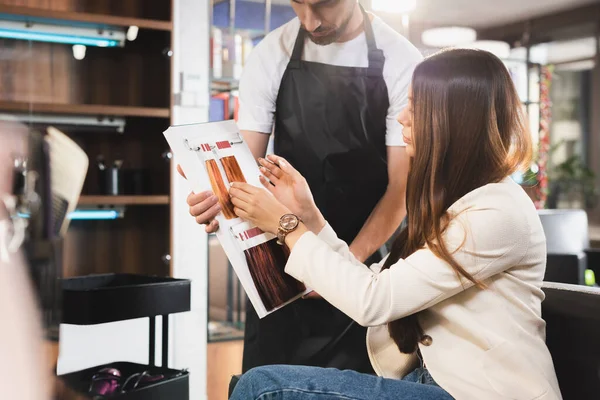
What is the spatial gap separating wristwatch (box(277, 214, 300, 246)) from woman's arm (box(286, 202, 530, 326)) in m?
0.17

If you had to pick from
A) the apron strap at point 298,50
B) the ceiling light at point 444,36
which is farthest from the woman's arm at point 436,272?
the ceiling light at point 444,36

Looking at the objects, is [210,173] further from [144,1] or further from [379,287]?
[144,1]

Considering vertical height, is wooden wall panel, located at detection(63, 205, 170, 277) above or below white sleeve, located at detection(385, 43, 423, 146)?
below

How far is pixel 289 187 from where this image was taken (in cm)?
187

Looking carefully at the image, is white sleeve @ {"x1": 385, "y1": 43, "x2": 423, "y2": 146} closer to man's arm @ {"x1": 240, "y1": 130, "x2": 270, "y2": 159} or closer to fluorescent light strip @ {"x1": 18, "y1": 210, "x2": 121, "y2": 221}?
man's arm @ {"x1": 240, "y1": 130, "x2": 270, "y2": 159}

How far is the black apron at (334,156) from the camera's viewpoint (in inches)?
87.3

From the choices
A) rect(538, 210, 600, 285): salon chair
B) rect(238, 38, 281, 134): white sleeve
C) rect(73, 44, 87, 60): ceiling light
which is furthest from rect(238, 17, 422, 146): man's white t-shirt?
rect(538, 210, 600, 285): salon chair

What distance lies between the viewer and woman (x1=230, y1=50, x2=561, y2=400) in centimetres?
145

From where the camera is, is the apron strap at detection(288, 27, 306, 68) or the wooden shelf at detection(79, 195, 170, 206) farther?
the wooden shelf at detection(79, 195, 170, 206)

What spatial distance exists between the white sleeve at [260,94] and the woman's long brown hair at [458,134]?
75cm

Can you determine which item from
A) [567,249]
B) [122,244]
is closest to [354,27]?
[122,244]

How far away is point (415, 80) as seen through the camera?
5.29 feet

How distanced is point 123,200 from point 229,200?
1.44 meters

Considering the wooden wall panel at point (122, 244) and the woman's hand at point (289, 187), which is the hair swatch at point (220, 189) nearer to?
the woman's hand at point (289, 187)
